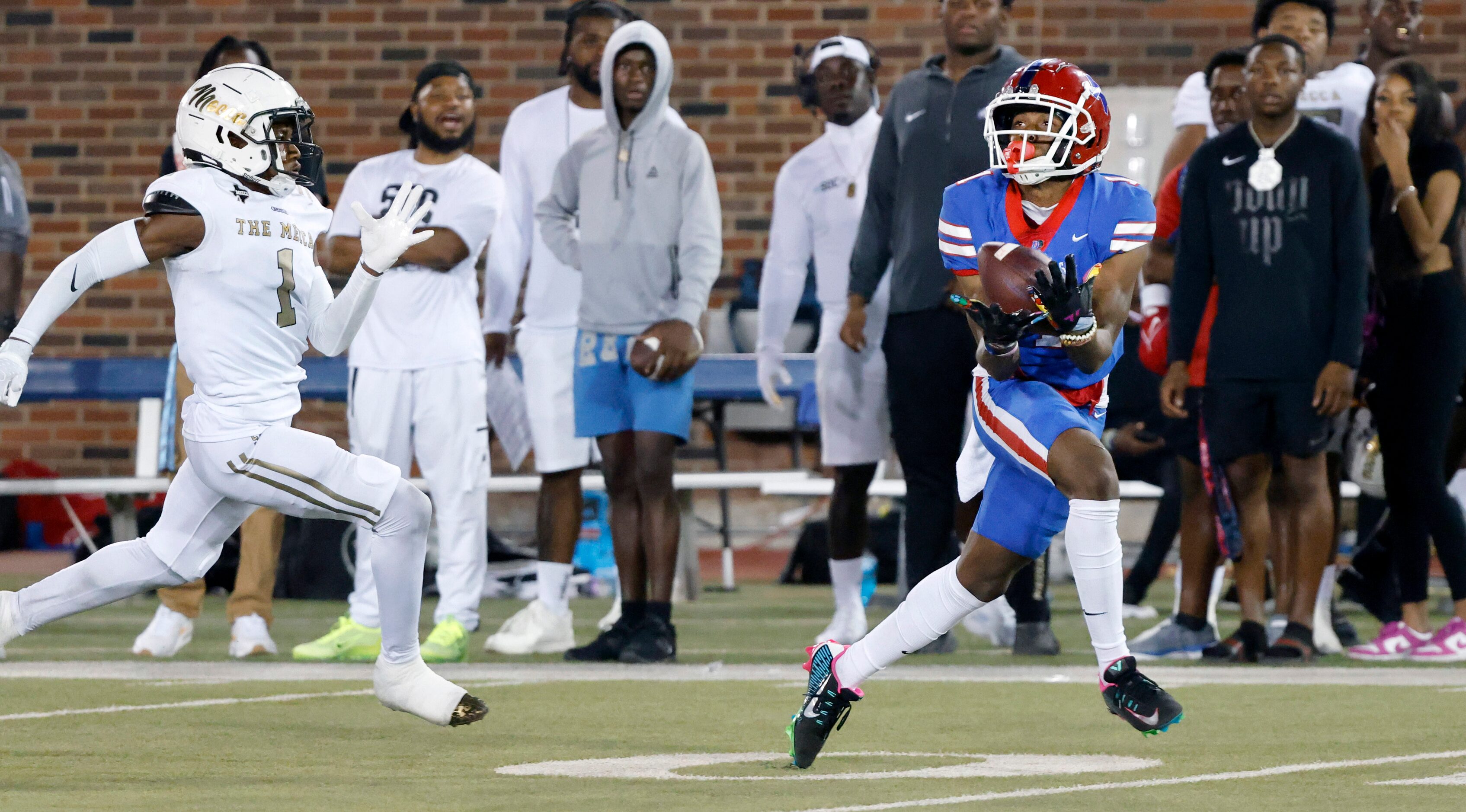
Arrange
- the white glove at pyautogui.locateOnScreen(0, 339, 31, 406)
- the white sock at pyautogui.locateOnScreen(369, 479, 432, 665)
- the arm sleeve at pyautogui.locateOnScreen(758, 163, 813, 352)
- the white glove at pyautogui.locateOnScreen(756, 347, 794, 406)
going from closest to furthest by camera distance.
Answer: the white glove at pyautogui.locateOnScreen(0, 339, 31, 406) → the white sock at pyautogui.locateOnScreen(369, 479, 432, 665) → the arm sleeve at pyautogui.locateOnScreen(758, 163, 813, 352) → the white glove at pyautogui.locateOnScreen(756, 347, 794, 406)

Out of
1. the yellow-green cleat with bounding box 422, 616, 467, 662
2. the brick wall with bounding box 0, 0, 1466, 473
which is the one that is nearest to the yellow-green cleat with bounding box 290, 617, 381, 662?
the yellow-green cleat with bounding box 422, 616, 467, 662

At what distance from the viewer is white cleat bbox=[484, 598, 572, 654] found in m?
6.68

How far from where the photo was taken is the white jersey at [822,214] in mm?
7418

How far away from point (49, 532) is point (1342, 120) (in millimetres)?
7723

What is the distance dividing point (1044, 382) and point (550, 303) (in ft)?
10.4

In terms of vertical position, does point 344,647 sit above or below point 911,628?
below

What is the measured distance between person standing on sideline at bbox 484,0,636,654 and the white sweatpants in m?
0.24

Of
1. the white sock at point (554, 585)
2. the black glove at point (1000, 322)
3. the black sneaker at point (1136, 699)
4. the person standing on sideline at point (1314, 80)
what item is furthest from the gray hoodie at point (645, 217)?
the black sneaker at point (1136, 699)

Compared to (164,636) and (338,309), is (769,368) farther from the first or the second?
(338,309)

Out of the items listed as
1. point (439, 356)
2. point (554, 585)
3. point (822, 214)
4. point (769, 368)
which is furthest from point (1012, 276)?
point (769, 368)

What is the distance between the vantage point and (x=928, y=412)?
6.36m

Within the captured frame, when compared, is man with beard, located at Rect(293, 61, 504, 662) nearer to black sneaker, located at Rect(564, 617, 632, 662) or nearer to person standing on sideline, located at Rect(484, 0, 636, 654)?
person standing on sideline, located at Rect(484, 0, 636, 654)

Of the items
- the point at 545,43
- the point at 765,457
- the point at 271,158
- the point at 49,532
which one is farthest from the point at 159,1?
the point at 271,158

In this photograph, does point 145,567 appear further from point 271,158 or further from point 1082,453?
point 1082,453
